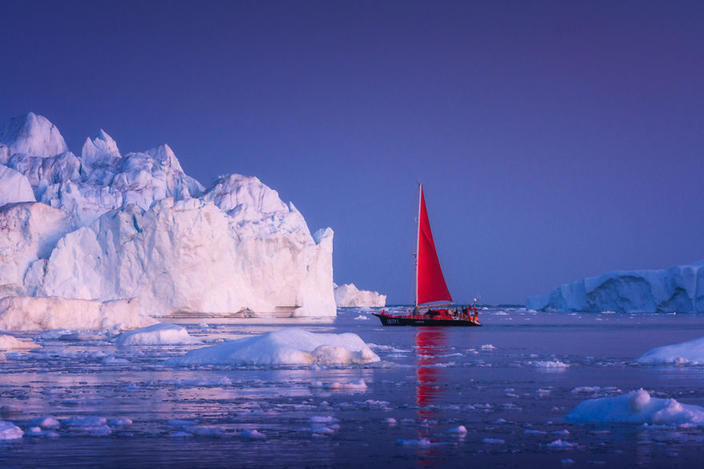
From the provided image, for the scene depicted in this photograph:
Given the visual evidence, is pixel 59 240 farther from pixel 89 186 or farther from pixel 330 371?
pixel 330 371

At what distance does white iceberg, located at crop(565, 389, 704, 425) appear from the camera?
10344 mm

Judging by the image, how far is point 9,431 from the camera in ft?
31.5

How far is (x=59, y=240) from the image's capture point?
57281 mm

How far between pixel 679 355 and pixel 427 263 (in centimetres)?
3218

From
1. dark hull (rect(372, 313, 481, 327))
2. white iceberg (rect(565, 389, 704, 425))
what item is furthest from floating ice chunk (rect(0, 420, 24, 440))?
dark hull (rect(372, 313, 481, 327))

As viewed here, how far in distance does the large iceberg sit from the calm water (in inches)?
2830

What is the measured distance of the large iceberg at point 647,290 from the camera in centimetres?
8744

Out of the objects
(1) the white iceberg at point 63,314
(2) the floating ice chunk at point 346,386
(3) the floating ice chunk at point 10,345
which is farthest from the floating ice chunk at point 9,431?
(1) the white iceberg at point 63,314

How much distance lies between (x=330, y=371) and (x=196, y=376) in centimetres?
299

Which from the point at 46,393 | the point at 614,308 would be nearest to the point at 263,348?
the point at 46,393

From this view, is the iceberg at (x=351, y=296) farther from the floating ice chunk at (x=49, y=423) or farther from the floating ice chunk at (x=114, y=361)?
the floating ice chunk at (x=49, y=423)

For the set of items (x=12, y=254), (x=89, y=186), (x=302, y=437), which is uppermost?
(x=89, y=186)

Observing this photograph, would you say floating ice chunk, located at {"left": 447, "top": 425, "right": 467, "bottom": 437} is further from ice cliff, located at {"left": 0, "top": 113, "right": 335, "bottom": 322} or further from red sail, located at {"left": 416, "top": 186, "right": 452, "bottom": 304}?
red sail, located at {"left": 416, "top": 186, "right": 452, "bottom": 304}

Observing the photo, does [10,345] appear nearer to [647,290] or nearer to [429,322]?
[429,322]
